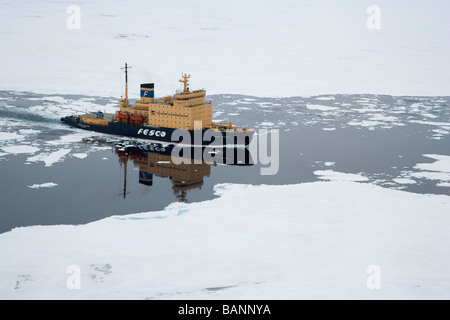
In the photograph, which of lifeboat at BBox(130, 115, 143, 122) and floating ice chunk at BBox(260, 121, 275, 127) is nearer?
lifeboat at BBox(130, 115, 143, 122)

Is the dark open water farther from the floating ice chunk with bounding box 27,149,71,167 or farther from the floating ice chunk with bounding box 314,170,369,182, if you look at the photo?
the floating ice chunk with bounding box 314,170,369,182

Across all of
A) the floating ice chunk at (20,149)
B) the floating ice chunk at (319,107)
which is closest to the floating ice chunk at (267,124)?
the floating ice chunk at (319,107)

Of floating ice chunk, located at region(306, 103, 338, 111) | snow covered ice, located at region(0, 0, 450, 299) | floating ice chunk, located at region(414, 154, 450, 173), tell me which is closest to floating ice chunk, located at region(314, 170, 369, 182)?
snow covered ice, located at region(0, 0, 450, 299)

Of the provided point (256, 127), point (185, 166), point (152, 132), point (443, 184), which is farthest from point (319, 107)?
point (443, 184)

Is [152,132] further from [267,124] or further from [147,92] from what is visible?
[267,124]

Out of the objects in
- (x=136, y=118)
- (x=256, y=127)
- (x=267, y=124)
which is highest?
(x=136, y=118)

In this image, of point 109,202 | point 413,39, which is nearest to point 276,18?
point 413,39
